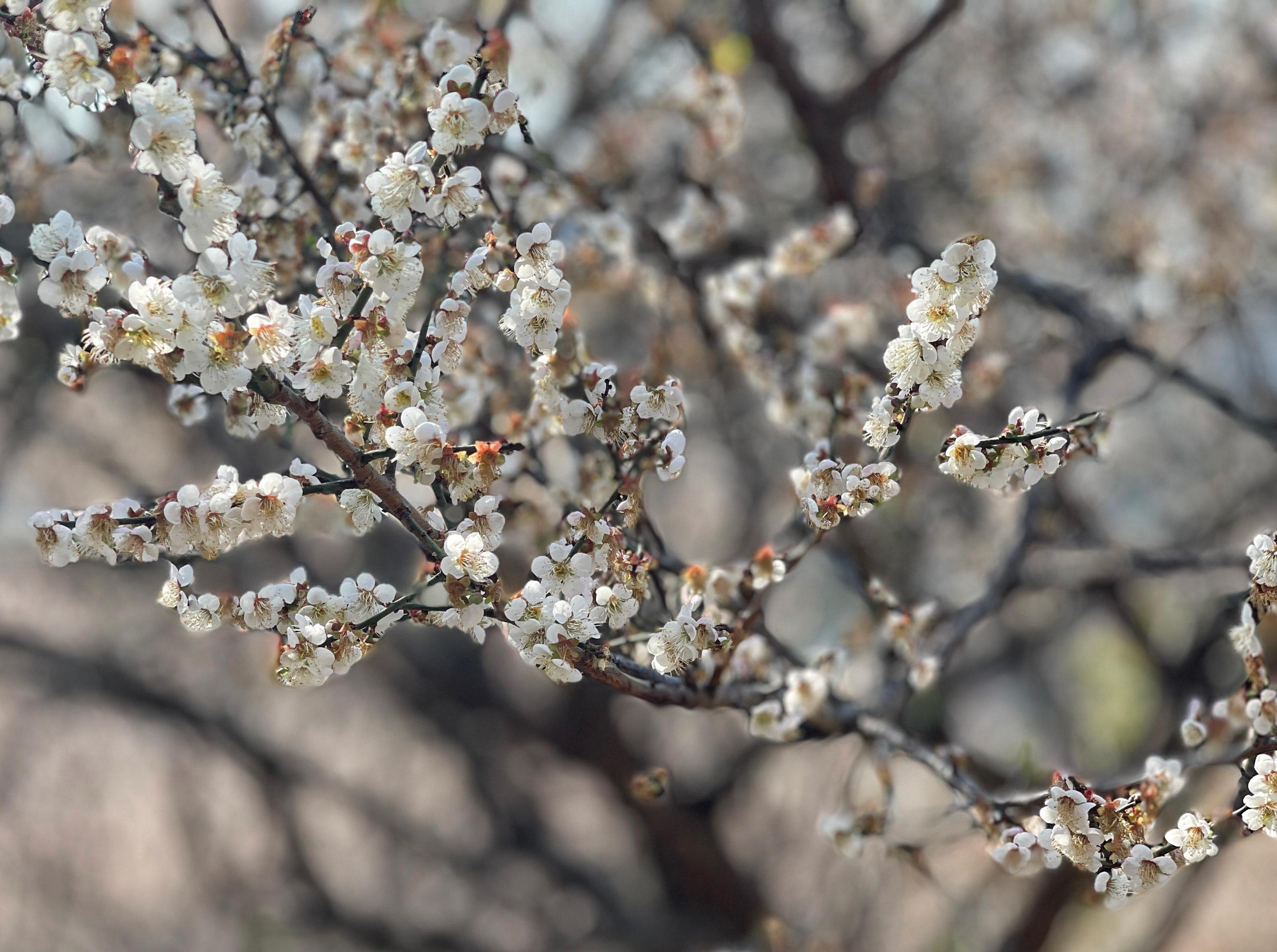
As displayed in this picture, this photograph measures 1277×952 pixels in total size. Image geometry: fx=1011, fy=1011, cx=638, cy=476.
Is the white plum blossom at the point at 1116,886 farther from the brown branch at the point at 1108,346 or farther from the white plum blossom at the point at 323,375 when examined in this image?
the brown branch at the point at 1108,346

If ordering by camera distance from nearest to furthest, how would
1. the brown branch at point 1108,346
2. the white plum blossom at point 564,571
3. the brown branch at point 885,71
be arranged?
the white plum blossom at point 564,571
the brown branch at point 1108,346
the brown branch at point 885,71

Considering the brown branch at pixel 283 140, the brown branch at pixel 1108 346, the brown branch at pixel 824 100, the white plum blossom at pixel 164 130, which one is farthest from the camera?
the brown branch at pixel 824 100

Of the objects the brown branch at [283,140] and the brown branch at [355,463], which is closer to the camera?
the brown branch at [355,463]

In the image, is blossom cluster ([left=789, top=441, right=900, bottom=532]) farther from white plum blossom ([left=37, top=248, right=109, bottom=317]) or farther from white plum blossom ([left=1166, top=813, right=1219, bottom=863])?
white plum blossom ([left=37, top=248, right=109, bottom=317])

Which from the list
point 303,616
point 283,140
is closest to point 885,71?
point 283,140

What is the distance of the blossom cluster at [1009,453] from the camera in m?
1.27

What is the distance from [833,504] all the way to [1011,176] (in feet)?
12.4

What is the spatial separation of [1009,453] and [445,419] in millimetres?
720

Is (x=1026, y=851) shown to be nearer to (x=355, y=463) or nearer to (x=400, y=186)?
(x=355, y=463)

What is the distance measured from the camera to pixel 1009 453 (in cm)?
127

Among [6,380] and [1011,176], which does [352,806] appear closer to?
[6,380]

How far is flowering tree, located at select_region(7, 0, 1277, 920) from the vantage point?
113 cm

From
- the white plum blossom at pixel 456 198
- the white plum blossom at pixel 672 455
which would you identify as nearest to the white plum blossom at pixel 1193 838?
the white plum blossom at pixel 672 455

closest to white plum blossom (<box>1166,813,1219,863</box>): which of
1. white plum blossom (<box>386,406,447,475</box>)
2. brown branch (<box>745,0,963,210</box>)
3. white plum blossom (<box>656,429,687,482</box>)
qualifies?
white plum blossom (<box>656,429,687,482</box>)
